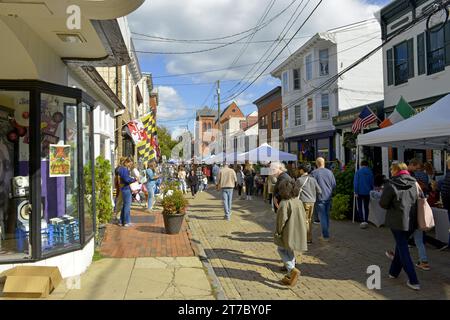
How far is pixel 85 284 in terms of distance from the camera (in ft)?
19.1

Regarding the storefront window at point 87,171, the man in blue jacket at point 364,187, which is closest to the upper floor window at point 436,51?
the man in blue jacket at point 364,187

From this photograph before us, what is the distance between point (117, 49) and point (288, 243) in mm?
4063

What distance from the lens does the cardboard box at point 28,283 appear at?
16.8 feet

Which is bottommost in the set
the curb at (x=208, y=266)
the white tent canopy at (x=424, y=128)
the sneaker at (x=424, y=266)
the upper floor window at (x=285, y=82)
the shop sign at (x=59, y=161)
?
the curb at (x=208, y=266)

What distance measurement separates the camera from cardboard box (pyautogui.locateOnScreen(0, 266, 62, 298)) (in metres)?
5.13

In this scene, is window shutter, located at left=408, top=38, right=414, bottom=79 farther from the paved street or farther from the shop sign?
the shop sign

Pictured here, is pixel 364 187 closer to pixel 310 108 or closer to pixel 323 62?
pixel 323 62

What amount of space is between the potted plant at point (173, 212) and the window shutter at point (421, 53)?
37.4ft

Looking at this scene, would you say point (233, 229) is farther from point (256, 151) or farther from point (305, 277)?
point (256, 151)

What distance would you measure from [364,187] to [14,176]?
7.95 m

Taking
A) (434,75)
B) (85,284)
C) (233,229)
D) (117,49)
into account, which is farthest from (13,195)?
(434,75)

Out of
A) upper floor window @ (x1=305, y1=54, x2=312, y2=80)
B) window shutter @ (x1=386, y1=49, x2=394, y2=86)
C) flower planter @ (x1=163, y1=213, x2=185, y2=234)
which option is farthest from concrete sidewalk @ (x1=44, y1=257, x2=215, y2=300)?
upper floor window @ (x1=305, y1=54, x2=312, y2=80)

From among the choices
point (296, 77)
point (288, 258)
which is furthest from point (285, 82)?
point (288, 258)

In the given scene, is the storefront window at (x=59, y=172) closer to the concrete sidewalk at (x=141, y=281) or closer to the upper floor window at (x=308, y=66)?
the concrete sidewalk at (x=141, y=281)
